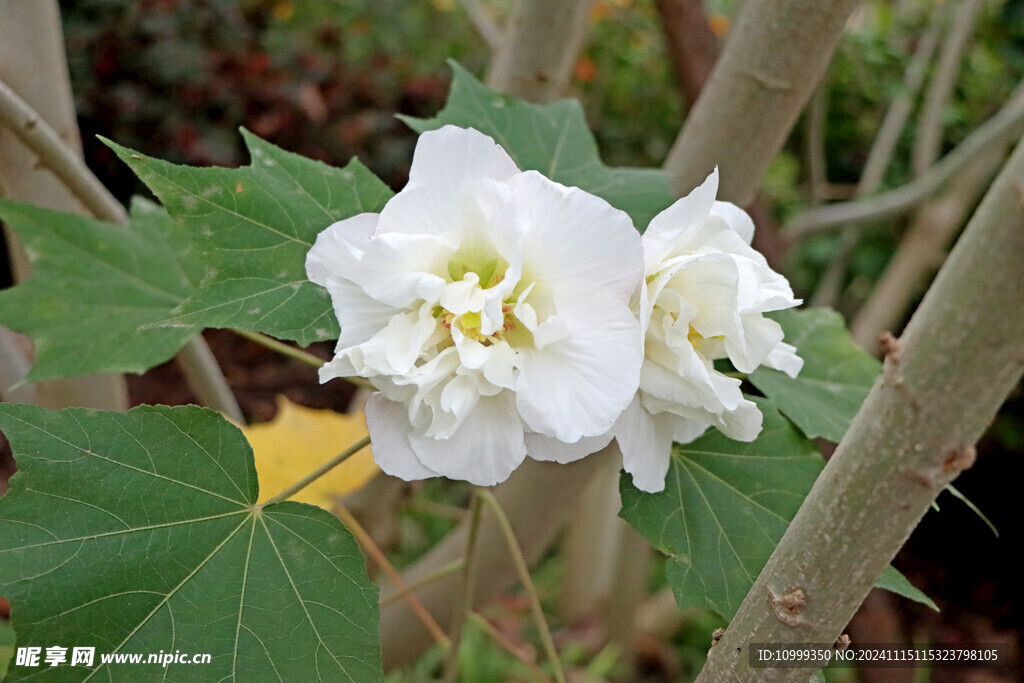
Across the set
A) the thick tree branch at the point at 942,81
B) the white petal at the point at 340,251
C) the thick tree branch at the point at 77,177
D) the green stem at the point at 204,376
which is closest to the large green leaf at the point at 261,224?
the white petal at the point at 340,251

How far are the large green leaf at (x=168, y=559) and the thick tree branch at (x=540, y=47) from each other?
0.73 meters

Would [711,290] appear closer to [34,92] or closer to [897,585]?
[897,585]

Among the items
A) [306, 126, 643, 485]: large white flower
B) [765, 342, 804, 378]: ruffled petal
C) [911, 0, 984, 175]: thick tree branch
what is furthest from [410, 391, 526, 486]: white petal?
[911, 0, 984, 175]: thick tree branch

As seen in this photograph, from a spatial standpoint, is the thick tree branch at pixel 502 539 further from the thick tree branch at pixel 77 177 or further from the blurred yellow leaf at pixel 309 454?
the thick tree branch at pixel 77 177

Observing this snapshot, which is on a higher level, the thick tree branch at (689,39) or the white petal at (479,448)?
the thick tree branch at (689,39)

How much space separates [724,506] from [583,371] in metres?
0.26

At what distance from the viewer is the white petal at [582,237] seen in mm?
550

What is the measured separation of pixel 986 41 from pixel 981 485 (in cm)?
158

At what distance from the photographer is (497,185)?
55cm

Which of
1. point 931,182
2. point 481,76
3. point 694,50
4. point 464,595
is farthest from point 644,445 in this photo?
point 481,76

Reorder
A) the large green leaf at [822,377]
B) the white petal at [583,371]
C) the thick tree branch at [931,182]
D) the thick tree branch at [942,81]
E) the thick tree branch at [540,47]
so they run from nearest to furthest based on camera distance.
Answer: the white petal at [583,371]
the large green leaf at [822,377]
the thick tree branch at [540,47]
the thick tree branch at [931,182]
the thick tree branch at [942,81]

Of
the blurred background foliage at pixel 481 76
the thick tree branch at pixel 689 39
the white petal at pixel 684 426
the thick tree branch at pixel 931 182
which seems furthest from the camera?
the blurred background foliage at pixel 481 76

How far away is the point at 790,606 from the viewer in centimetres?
49

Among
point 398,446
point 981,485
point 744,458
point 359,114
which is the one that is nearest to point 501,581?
point 744,458
